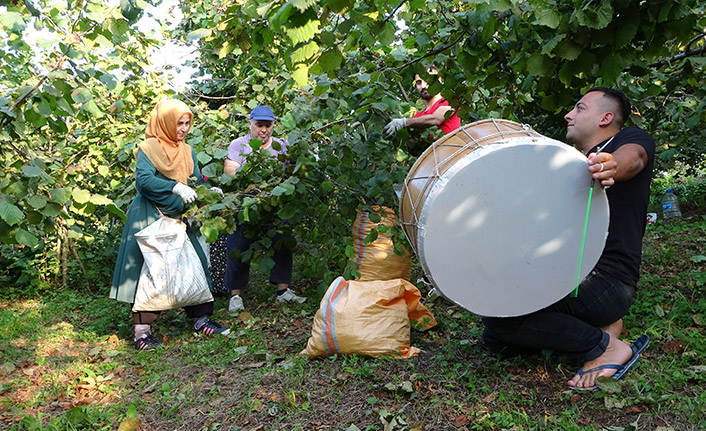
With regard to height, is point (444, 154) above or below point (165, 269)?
above

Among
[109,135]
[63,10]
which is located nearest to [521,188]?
[63,10]

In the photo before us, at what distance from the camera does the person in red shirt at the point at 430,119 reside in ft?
10.7

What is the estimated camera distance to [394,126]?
325 centimetres

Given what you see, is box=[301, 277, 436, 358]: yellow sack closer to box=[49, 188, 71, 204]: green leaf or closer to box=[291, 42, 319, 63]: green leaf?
box=[49, 188, 71, 204]: green leaf

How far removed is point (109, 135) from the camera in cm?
552

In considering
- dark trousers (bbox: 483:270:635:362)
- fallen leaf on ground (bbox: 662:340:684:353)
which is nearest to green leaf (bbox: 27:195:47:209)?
dark trousers (bbox: 483:270:635:362)

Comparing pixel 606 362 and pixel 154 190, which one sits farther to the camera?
pixel 154 190

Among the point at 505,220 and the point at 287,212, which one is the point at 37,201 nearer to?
the point at 287,212

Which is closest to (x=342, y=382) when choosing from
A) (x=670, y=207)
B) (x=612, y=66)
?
(x=612, y=66)

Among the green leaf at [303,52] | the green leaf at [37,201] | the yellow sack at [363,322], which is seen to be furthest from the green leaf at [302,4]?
the yellow sack at [363,322]

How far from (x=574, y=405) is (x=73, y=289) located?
536 cm

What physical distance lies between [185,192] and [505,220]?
240 centimetres

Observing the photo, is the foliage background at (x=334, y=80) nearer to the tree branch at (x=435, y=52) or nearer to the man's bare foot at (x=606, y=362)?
the tree branch at (x=435, y=52)

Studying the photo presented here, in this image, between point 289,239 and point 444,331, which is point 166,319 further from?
point 444,331
